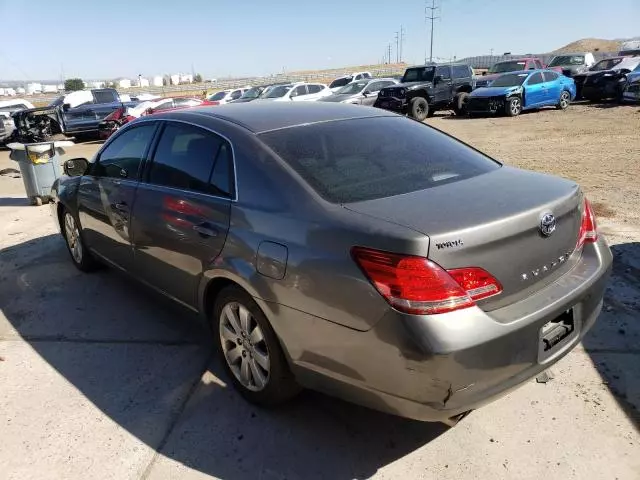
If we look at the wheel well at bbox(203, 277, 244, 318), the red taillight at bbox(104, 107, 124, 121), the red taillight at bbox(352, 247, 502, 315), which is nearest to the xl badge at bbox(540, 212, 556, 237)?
the red taillight at bbox(352, 247, 502, 315)

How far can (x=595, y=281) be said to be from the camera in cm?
259

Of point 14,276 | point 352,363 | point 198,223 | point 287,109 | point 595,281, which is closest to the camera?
point 352,363

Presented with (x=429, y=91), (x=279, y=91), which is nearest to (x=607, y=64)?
(x=429, y=91)

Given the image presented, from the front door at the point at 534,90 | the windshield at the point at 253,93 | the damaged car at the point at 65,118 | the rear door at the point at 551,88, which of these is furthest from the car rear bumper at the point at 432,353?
the windshield at the point at 253,93

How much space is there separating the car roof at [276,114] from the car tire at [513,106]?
52.5 feet

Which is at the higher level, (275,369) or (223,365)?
→ (275,369)

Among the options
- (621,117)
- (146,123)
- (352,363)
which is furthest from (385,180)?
(621,117)

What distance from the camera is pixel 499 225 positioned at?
7.22ft

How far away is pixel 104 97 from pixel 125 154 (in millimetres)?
16766

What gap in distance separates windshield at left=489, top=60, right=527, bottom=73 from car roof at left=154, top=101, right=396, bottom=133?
1985 centimetres

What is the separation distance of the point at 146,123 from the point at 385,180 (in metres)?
2.06

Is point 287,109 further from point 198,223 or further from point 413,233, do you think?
point 413,233

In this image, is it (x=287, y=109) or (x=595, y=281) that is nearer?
(x=595, y=281)

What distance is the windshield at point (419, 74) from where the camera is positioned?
65.0 ft
